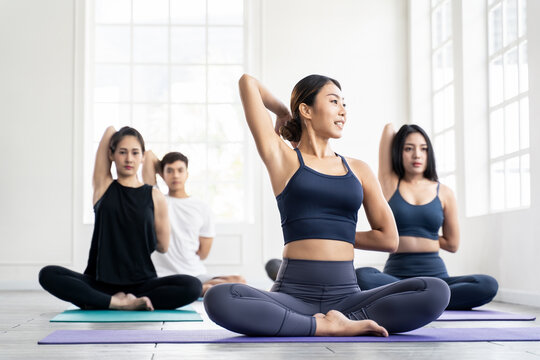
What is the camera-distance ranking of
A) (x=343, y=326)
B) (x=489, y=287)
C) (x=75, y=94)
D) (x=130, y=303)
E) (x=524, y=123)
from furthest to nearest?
(x=75, y=94) < (x=524, y=123) < (x=489, y=287) < (x=130, y=303) < (x=343, y=326)

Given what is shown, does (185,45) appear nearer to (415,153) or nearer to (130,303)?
(415,153)

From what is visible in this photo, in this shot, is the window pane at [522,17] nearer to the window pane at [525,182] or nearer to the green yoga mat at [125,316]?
the window pane at [525,182]

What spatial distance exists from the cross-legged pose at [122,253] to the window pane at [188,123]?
3.16 metres

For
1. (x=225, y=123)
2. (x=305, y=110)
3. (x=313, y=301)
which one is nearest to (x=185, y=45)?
(x=225, y=123)

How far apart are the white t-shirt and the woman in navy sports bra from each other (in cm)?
230

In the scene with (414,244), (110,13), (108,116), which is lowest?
(414,244)

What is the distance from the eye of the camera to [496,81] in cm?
538

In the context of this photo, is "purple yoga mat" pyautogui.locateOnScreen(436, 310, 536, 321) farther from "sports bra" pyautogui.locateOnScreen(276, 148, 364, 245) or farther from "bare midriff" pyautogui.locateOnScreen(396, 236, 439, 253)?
"sports bra" pyautogui.locateOnScreen(276, 148, 364, 245)

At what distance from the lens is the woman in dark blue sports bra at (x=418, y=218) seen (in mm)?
4035

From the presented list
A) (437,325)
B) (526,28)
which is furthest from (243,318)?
(526,28)

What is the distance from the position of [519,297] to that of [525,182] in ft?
2.48

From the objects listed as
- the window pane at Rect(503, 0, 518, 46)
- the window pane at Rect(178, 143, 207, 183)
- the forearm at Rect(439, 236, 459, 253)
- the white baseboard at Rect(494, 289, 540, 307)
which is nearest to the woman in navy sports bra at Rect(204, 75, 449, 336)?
the forearm at Rect(439, 236, 459, 253)

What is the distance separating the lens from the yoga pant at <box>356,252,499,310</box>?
13.1 ft

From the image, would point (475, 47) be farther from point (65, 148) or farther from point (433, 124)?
point (65, 148)
